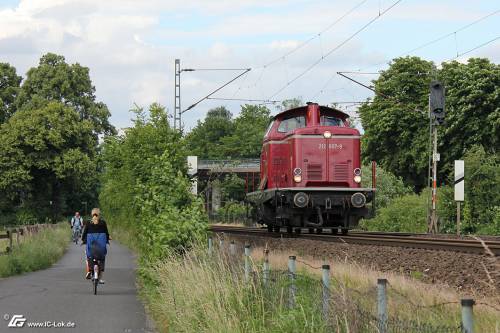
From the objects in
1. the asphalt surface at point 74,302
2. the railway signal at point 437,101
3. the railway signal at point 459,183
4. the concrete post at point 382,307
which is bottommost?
the asphalt surface at point 74,302

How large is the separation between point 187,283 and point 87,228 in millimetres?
6646

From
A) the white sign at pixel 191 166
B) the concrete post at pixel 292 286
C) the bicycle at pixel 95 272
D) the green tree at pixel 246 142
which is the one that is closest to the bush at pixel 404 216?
the white sign at pixel 191 166

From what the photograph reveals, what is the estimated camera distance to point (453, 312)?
26.3 ft

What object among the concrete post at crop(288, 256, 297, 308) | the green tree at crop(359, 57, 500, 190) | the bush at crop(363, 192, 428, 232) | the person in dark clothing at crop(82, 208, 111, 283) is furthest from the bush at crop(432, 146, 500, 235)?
the concrete post at crop(288, 256, 297, 308)

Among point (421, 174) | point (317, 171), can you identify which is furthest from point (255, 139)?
point (317, 171)

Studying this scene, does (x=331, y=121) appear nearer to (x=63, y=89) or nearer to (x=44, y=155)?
(x=44, y=155)

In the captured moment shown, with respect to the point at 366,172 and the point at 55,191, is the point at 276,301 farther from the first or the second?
the point at 55,191

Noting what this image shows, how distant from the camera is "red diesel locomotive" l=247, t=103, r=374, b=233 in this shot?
2262 centimetres

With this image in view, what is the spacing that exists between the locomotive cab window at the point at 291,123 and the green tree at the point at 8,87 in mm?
57520

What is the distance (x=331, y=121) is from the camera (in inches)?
949

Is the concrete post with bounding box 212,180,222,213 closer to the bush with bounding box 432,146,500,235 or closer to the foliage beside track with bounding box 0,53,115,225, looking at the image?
the foliage beside track with bounding box 0,53,115,225

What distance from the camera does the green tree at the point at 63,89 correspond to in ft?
255

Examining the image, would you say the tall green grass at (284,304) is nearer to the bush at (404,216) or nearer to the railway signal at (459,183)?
the railway signal at (459,183)

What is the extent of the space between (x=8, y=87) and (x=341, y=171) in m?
62.0
